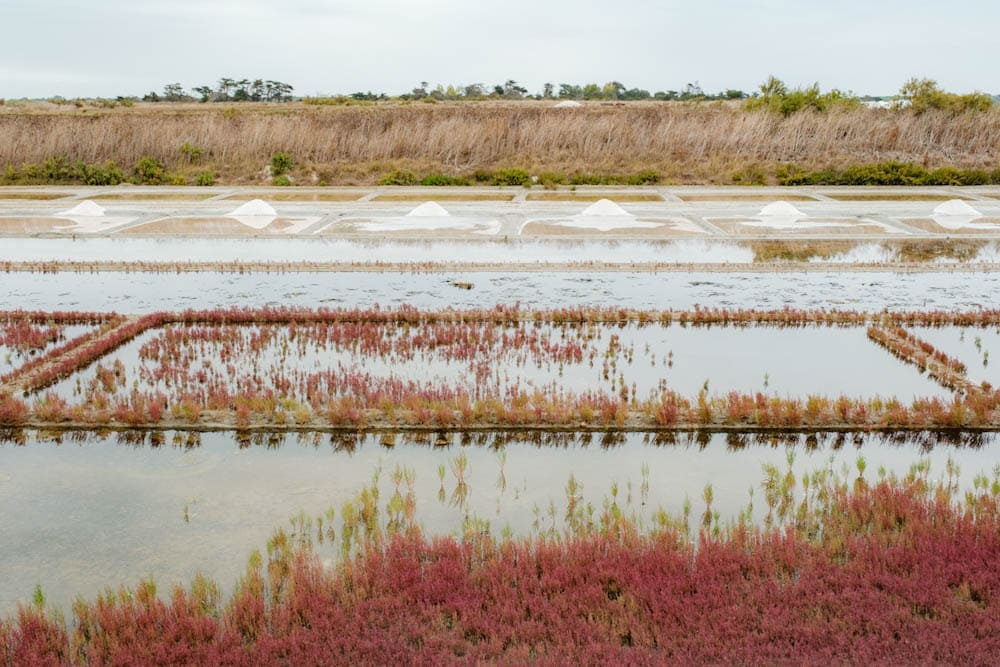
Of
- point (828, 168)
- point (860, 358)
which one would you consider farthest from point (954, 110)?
point (860, 358)

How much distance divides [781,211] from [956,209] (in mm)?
4404

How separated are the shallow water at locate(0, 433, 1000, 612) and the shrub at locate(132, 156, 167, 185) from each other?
24.9m

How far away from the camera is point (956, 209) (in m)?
21.9

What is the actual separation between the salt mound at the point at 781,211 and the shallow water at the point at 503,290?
21.8 feet

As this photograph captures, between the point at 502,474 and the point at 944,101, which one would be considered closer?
the point at 502,474

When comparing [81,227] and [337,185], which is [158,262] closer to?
[81,227]

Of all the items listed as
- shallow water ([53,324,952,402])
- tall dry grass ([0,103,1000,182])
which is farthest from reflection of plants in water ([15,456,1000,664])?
tall dry grass ([0,103,1000,182])

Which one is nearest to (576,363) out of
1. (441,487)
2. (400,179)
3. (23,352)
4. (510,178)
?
(441,487)

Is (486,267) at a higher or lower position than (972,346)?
higher

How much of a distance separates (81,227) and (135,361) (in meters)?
12.1

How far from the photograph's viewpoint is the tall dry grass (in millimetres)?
32094

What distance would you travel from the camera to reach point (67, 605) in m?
5.14

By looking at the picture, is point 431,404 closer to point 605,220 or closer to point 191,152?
point 605,220

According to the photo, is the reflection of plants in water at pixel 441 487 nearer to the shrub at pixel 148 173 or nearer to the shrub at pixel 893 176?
the shrub at pixel 893 176
